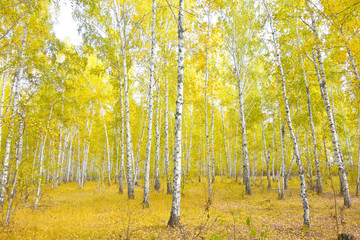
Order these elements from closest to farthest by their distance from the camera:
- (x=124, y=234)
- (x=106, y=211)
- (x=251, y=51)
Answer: (x=124, y=234)
(x=106, y=211)
(x=251, y=51)

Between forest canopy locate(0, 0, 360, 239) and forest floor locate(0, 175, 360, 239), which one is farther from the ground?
forest canopy locate(0, 0, 360, 239)

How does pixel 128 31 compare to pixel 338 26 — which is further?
pixel 128 31

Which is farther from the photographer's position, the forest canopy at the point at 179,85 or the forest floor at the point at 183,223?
the forest canopy at the point at 179,85

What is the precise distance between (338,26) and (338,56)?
2.38 m

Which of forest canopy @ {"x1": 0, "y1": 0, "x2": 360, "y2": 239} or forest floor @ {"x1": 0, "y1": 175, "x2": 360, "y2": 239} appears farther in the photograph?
forest canopy @ {"x1": 0, "y1": 0, "x2": 360, "y2": 239}

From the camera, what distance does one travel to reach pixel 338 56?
836cm

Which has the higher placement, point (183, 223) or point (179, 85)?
point (179, 85)

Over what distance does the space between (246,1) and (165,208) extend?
14.1 m

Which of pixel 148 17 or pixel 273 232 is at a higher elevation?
pixel 148 17

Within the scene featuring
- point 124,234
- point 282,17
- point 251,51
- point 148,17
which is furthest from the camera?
point 251,51

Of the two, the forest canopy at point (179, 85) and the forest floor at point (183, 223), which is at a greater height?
the forest canopy at point (179, 85)

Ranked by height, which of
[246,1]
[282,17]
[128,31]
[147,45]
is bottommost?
[282,17]

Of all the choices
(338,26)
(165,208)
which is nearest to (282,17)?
(338,26)

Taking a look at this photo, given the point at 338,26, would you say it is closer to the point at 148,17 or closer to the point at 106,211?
the point at 148,17
